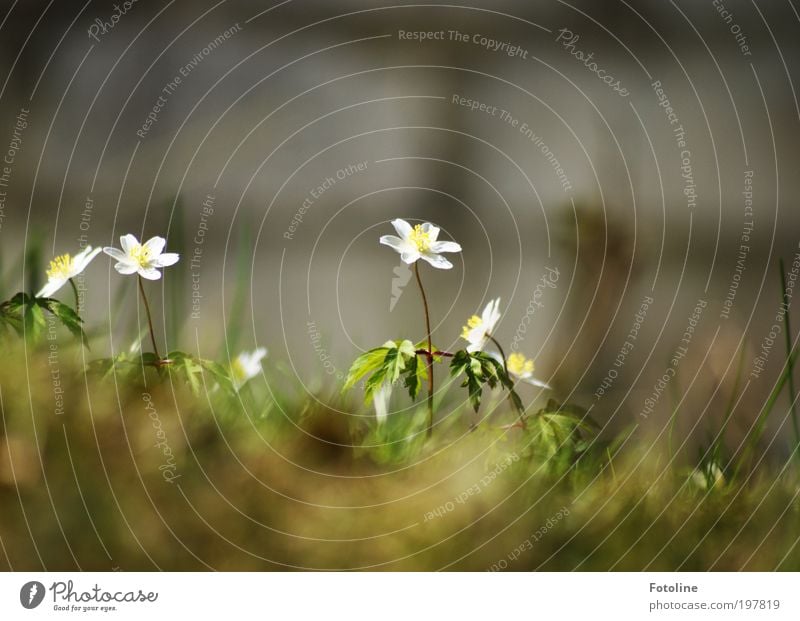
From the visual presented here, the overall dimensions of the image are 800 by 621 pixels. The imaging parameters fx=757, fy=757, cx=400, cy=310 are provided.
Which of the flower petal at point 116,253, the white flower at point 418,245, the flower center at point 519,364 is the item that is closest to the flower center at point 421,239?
the white flower at point 418,245

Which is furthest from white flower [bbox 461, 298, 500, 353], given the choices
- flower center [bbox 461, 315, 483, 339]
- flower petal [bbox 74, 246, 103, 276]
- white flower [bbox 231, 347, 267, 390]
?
flower petal [bbox 74, 246, 103, 276]

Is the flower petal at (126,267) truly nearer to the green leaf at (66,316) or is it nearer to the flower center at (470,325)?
the green leaf at (66,316)

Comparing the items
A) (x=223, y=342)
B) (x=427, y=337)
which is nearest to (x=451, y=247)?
(x=427, y=337)

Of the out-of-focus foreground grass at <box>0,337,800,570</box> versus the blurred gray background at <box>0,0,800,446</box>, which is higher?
the blurred gray background at <box>0,0,800,446</box>

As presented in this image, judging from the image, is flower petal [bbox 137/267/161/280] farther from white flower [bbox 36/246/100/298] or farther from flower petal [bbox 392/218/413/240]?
flower petal [bbox 392/218/413/240]

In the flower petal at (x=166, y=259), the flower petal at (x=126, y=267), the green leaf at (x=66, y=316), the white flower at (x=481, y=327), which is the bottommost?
the white flower at (x=481, y=327)

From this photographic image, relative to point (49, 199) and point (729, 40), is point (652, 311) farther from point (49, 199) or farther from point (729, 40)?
point (49, 199)
